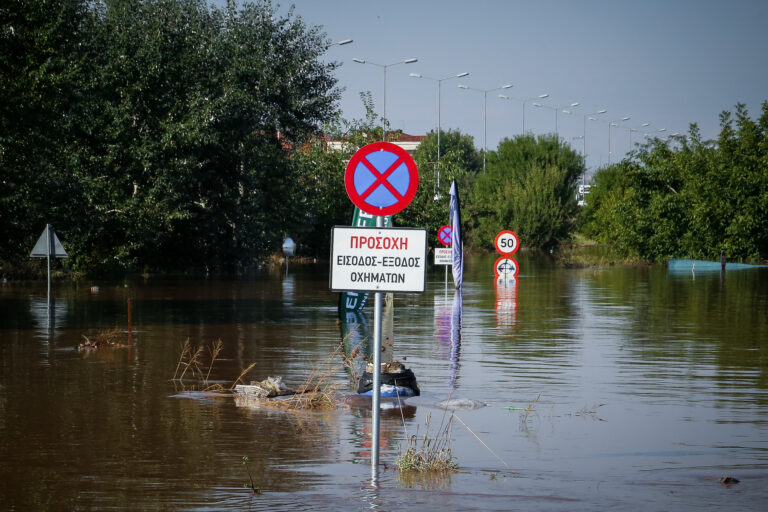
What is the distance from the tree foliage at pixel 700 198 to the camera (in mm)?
53844

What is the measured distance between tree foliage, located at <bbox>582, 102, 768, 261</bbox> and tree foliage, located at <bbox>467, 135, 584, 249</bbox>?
1820cm

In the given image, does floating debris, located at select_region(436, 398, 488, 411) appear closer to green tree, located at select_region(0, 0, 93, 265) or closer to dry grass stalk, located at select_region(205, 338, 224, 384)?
dry grass stalk, located at select_region(205, 338, 224, 384)

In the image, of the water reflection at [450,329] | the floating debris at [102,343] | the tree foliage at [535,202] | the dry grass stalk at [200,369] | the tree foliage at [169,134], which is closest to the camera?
the dry grass stalk at [200,369]

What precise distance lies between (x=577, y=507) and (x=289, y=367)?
330 inches

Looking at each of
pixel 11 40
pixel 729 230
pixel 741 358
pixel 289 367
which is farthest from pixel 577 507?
pixel 729 230

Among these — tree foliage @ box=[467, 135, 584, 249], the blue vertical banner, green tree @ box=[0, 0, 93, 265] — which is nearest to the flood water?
green tree @ box=[0, 0, 93, 265]

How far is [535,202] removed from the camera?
8138 centimetres

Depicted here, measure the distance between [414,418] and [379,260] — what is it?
11.1 feet

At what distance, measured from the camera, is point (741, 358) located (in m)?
16.5

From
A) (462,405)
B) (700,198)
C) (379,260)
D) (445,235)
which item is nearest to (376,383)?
(379,260)

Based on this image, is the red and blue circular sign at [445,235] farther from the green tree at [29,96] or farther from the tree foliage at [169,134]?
the green tree at [29,96]

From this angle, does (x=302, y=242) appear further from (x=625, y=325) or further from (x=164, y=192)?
(x=625, y=325)

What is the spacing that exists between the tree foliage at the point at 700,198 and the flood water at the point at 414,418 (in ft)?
102

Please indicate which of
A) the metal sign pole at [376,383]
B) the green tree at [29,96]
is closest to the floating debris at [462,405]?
the metal sign pole at [376,383]
